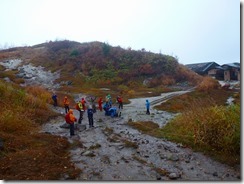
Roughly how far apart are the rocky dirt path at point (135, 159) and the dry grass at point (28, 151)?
551mm

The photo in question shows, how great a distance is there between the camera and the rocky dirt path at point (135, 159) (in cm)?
792

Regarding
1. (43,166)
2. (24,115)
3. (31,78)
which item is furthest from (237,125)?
(31,78)

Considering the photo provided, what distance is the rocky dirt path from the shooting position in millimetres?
7922

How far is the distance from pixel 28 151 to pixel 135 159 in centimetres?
387

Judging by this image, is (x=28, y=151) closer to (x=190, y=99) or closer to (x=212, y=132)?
(x=212, y=132)

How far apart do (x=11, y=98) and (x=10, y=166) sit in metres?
9.25

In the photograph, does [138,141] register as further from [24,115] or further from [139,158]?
[24,115]

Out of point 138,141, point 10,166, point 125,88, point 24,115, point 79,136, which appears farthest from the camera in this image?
point 125,88

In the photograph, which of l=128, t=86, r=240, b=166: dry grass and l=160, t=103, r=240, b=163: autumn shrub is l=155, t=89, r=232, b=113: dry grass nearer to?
l=128, t=86, r=240, b=166: dry grass

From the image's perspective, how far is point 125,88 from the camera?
37.8 meters

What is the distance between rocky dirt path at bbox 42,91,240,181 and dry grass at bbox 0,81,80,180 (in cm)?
55

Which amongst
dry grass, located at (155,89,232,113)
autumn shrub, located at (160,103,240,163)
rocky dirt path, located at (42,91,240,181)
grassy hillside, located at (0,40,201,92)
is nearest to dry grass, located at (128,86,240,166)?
autumn shrub, located at (160,103,240,163)

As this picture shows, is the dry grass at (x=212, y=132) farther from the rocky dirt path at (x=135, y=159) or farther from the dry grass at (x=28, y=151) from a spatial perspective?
the dry grass at (x=28, y=151)

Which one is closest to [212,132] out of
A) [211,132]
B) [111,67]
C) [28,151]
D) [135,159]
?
[211,132]
